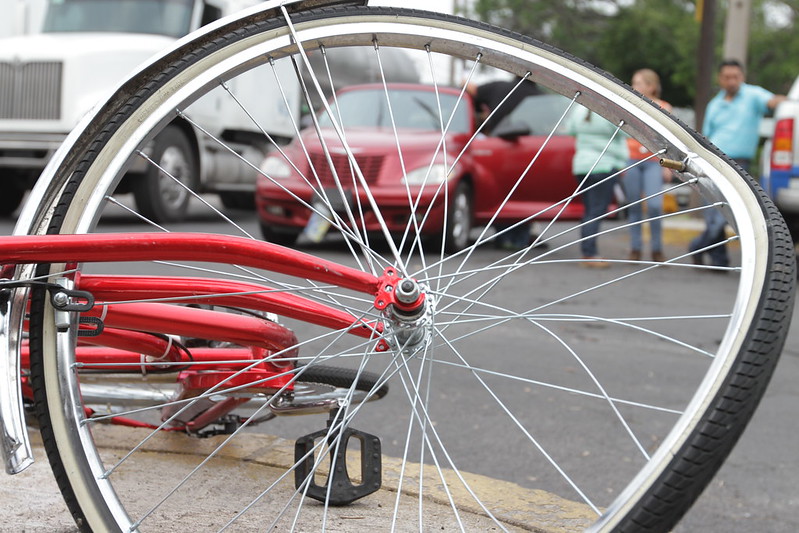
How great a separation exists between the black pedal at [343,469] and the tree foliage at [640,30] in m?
34.2

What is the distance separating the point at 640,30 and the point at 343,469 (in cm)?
3747

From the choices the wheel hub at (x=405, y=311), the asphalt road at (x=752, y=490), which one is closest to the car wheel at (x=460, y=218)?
the asphalt road at (x=752, y=490)

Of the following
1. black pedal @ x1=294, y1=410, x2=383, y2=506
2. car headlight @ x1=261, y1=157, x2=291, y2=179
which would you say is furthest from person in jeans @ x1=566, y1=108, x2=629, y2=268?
black pedal @ x1=294, y1=410, x2=383, y2=506

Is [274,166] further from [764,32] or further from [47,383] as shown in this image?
[764,32]

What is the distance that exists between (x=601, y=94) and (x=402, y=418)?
218 cm

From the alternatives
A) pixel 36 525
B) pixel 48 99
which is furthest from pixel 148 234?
pixel 48 99

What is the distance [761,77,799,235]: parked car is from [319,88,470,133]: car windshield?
2.72 meters

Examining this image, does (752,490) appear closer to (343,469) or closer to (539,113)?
(343,469)

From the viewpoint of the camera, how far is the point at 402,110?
1007 centimetres

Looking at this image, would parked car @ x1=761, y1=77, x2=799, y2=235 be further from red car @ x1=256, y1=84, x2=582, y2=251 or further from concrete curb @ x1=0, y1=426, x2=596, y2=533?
concrete curb @ x1=0, y1=426, x2=596, y2=533

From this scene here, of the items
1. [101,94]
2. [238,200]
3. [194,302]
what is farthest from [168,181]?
[194,302]

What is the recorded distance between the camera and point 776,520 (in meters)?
3.04

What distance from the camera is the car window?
10453mm

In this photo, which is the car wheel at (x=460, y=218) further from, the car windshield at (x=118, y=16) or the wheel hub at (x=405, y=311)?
the wheel hub at (x=405, y=311)
